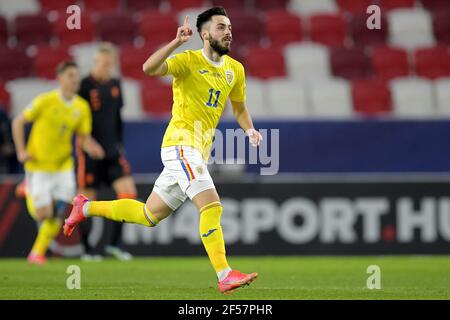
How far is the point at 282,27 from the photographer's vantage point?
54.3ft

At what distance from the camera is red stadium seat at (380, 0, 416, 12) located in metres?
17.2

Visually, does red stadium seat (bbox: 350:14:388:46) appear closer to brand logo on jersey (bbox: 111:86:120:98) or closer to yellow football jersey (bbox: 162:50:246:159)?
brand logo on jersey (bbox: 111:86:120:98)

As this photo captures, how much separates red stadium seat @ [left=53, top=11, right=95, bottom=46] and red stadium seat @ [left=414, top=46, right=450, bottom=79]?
5262mm

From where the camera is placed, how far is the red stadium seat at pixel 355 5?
1700 centimetres

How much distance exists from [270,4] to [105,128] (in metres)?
5.72

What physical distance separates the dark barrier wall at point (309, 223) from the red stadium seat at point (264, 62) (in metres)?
3.34

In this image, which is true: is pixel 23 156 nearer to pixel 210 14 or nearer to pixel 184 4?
pixel 210 14

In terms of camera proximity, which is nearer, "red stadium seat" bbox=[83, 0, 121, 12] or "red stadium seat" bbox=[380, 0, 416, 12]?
"red stadium seat" bbox=[83, 0, 121, 12]

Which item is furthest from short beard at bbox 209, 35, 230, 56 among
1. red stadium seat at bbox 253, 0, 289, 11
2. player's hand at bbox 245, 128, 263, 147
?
red stadium seat at bbox 253, 0, 289, 11

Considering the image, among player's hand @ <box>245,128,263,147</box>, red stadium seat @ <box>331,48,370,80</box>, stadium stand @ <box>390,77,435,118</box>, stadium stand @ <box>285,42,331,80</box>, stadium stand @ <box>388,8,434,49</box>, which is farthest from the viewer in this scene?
stadium stand @ <box>388,8,434,49</box>

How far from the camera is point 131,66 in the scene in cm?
1545

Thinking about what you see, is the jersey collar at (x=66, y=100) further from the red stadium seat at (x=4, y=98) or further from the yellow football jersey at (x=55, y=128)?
the red stadium seat at (x=4, y=98)
